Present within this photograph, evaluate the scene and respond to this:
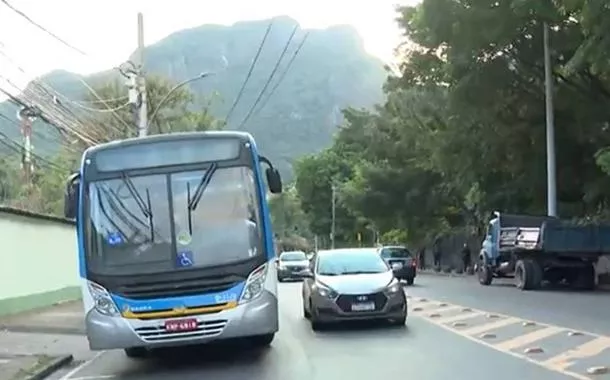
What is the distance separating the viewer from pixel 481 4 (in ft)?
98.7

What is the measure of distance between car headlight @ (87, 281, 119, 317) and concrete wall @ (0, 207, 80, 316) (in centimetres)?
1063

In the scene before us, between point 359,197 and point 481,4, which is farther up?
point 481,4

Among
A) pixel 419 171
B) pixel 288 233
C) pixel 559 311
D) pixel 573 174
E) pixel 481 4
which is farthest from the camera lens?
pixel 288 233

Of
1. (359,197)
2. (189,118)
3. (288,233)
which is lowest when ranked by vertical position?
(288,233)

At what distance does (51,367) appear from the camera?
1386 cm

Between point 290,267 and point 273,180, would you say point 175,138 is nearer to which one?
point 273,180

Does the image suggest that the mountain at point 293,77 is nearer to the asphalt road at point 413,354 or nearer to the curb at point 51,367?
the asphalt road at point 413,354

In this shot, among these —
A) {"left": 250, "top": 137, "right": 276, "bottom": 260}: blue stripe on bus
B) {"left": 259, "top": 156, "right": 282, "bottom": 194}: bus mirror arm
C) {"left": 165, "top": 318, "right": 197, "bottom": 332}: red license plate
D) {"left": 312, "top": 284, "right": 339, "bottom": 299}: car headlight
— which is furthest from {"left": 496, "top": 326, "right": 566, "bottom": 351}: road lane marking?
{"left": 165, "top": 318, "right": 197, "bottom": 332}: red license plate

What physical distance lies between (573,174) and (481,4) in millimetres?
10602

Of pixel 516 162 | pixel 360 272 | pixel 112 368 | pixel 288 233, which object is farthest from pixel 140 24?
pixel 288 233

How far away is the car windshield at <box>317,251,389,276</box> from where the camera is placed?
18.2m

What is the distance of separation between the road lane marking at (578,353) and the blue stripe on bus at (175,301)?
4.12 metres

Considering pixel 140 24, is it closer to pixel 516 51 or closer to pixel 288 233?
pixel 516 51

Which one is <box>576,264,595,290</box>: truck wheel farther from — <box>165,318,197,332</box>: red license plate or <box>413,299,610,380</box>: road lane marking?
<box>165,318,197,332</box>: red license plate
